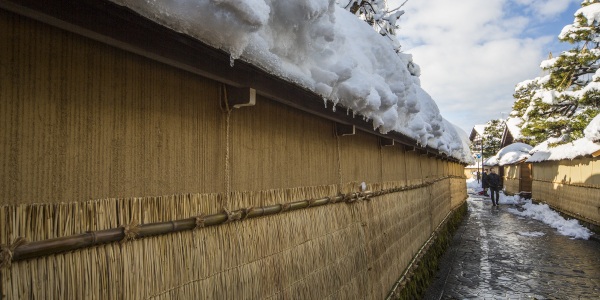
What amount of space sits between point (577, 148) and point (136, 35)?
1916cm

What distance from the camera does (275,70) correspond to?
2.36 meters

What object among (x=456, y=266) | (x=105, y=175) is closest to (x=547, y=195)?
(x=456, y=266)

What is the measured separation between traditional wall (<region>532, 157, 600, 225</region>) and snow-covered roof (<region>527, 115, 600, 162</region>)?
14.3 inches

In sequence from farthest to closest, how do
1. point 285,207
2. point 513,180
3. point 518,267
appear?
1. point 513,180
2. point 518,267
3. point 285,207

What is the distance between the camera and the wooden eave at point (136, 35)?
4.75 feet

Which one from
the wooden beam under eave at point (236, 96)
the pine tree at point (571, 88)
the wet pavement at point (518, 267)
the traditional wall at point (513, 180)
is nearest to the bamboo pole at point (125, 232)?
the wooden beam under eave at point (236, 96)

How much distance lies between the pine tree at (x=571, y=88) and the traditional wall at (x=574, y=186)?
1.89m

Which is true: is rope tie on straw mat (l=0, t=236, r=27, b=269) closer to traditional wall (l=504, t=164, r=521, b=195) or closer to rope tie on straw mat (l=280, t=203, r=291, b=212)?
rope tie on straw mat (l=280, t=203, r=291, b=212)

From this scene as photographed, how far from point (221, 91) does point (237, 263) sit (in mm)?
1191

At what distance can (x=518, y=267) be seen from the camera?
33.5 ft

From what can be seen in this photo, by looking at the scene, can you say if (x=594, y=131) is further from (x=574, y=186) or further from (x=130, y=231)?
(x=130, y=231)

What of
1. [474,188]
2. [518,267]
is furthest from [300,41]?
[474,188]

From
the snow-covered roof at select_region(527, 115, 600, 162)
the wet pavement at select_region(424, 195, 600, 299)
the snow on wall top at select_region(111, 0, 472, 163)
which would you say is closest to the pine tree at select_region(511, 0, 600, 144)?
the snow-covered roof at select_region(527, 115, 600, 162)

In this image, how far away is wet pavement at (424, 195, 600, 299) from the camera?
26.8ft
